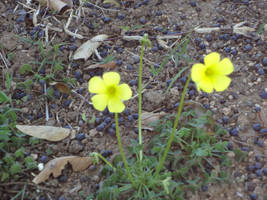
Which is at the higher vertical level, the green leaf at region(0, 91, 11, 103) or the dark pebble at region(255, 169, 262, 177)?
the green leaf at region(0, 91, 11, 103)

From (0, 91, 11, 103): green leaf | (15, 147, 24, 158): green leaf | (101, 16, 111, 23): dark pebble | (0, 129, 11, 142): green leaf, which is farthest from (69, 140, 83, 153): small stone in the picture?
(101, 16, 111, 23): dark pebble

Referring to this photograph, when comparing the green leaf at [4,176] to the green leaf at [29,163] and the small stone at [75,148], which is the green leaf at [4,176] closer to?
the green leaf at [29,163]

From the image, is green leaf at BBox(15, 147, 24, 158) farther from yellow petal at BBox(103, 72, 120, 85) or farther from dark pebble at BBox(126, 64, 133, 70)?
dark pebble at BBox(126, 64, 133, 70)

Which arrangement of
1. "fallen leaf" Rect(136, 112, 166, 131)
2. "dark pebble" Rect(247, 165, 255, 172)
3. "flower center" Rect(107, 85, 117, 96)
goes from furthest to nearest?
1. "fallen leaf" Rect(136, 112, 166, 131)
2. "dark pebble" Rect(247, 165, 255, 172)
3. "flower center" Rect(107, 85, 117, 96)

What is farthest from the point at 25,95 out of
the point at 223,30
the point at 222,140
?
the point at 223,30

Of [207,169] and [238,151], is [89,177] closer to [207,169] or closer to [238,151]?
[207,169]

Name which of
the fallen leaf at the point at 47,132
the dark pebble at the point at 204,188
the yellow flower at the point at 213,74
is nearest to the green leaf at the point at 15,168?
the fallen leaf at the point at 47,132
